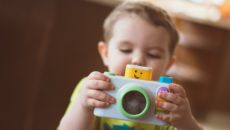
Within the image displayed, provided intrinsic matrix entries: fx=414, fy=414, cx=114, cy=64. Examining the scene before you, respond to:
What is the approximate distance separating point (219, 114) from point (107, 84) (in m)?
1.72

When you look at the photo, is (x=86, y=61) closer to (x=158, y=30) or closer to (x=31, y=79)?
(x=31, y=79)

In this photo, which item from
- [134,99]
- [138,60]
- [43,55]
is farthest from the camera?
[43,55]

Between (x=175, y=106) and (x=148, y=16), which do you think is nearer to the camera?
(x=175, y=106)

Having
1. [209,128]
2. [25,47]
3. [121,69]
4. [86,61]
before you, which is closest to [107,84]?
[121,69]

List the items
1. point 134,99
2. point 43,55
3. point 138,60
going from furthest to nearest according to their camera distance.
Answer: point 43,55
point 138,60
point 134,99

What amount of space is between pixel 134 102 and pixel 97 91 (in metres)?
0.05

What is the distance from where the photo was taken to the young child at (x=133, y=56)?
1.82 ft

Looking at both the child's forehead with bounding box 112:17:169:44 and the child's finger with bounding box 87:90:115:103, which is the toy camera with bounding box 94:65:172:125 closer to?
the child's finger with bounding box 87:90:115:103

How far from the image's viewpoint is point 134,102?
53cm

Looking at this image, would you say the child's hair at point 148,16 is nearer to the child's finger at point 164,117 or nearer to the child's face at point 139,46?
the child's face at point 139,46

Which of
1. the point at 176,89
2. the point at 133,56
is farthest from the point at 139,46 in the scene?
the point at 176,89

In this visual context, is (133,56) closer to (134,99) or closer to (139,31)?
(139,31)

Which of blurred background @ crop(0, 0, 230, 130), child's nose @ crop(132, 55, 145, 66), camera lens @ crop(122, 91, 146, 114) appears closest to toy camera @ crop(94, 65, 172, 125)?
camera lens @ crop(122, 91, 146, 114)

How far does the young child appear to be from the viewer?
554 millimetres
